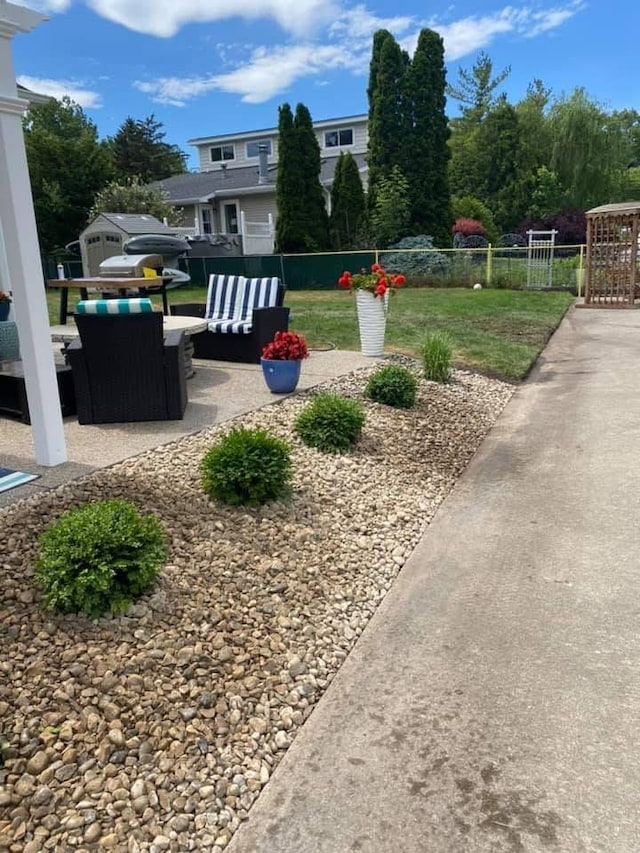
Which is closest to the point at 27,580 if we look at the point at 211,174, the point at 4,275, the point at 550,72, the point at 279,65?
the point at 4,275

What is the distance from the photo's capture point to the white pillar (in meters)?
3.50

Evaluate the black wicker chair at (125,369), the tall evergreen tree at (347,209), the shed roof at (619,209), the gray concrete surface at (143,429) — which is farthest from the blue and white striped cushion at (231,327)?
the tall evergreen tree at (347,209)

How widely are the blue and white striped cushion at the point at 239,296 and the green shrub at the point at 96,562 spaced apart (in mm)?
5174

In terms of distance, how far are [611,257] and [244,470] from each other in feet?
51.7

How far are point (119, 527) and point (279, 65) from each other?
111 ft

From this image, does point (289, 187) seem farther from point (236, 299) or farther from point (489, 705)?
point (489, 705)

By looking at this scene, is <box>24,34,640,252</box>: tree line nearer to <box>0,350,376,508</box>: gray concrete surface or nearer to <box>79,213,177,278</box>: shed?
<box>79,213,177,278</box>: shed

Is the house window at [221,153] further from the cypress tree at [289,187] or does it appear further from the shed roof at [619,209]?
the shed roof at [619,209]

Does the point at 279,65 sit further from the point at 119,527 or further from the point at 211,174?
the point at 119,527

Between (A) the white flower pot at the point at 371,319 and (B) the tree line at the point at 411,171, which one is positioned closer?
(A) the white flower pot at the point at 371,319

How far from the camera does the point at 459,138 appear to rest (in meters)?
37.8

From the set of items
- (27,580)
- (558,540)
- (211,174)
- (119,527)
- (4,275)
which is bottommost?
(558,540)

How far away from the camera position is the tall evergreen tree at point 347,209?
2231 cm

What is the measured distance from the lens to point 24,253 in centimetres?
364
